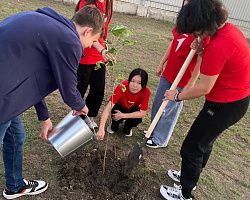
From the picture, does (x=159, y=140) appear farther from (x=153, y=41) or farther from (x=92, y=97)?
(x=153, y=41)

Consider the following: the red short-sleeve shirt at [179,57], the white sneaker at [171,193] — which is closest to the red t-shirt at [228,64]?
the red short-sleeve shirt at [179,57]

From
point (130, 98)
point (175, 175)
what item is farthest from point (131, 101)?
point (175, 175)

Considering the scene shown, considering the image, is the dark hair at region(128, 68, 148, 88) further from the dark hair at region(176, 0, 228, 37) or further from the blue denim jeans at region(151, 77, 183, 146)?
the dark hair at region(176, 0, 228, 37)

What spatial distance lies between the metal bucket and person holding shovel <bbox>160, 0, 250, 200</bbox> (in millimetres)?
757

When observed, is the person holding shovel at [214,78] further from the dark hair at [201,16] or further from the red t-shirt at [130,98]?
the red t-shirt at [130,98]

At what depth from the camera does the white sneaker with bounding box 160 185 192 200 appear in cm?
295

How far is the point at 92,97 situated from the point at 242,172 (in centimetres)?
185

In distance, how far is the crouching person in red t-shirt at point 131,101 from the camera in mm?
3377

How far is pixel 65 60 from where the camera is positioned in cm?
177

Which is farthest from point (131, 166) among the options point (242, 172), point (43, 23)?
point (43, 23)

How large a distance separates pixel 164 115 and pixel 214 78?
1250 mm

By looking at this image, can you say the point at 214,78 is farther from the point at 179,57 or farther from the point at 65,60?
the point at 65,60

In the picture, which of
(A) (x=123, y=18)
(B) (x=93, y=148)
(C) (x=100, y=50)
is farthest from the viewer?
(A) (x=123, y=18)

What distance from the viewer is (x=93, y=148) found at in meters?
3.38
